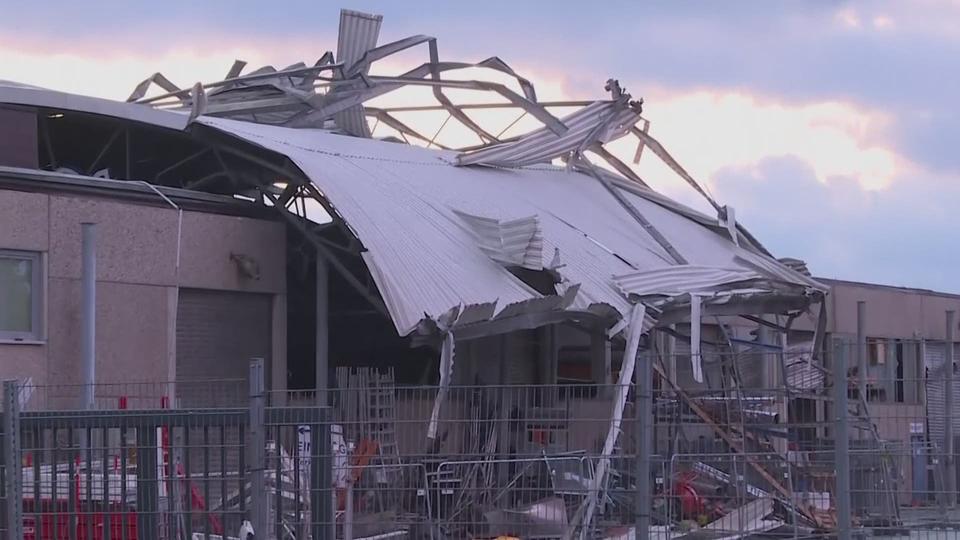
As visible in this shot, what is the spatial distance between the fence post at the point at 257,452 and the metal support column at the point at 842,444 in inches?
133

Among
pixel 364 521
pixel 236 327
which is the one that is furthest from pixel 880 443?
pixel 236 327

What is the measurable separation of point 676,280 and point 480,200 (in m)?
3.09

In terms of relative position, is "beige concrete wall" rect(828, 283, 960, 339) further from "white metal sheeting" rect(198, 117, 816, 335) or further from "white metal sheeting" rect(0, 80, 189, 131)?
"white metal sheeting" rect(0, 80, 189, 131)

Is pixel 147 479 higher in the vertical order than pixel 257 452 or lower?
lower

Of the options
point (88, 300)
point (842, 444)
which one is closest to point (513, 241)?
point (88, 300)

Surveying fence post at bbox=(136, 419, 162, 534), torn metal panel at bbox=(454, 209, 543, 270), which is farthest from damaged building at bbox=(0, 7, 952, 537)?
fence post at bbox=(136, 419, 162, 534)

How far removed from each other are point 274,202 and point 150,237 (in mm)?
2246

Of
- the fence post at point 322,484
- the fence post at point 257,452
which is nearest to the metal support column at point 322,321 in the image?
the fence post at point 322,484

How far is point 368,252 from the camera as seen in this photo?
18.0 meters

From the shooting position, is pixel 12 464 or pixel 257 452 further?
pixel 12 464

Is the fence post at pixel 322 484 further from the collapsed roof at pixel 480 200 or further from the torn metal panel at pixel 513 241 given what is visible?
the torn metal panel at pixel 513 241

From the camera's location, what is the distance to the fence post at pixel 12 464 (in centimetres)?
988

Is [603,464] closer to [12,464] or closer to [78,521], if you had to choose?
[78,521]

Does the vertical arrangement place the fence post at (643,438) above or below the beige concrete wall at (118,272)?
below
